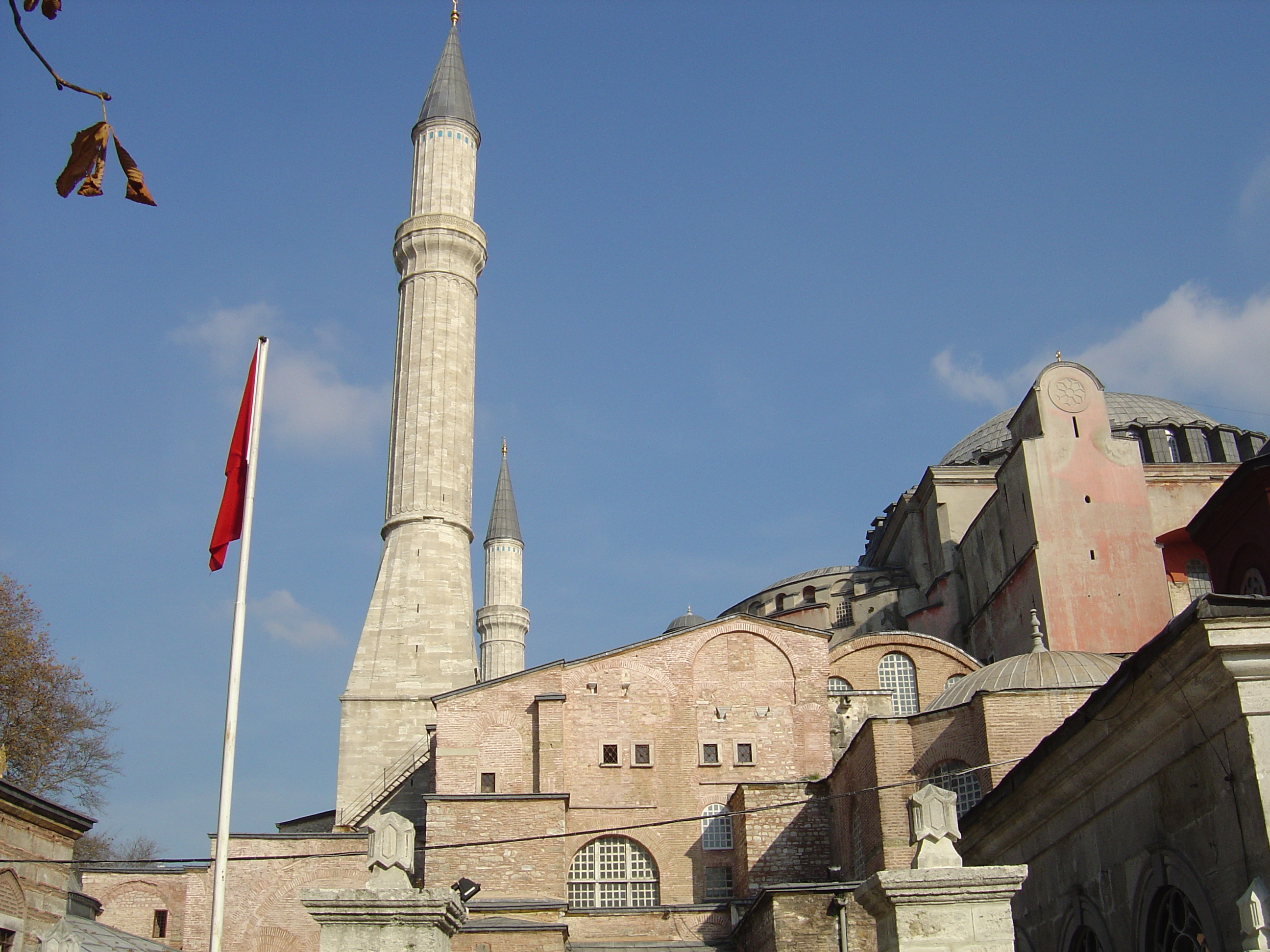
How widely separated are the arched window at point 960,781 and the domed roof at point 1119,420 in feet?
51.4

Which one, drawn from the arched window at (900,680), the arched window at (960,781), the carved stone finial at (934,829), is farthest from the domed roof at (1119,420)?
the carved stone finial at (934,829)

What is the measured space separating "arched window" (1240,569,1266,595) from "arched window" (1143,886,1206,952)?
8676 millimetres

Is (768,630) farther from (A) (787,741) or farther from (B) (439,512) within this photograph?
(B) (439,512)

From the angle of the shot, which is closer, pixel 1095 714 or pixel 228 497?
pixel 1095 714

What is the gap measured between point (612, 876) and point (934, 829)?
20.1m

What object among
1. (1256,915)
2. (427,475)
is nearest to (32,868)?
(1256,915)

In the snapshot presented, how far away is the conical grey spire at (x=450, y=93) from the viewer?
39656 millimetres

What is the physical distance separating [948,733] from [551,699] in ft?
30.1

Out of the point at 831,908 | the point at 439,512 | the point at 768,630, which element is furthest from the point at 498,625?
the point at 831,908

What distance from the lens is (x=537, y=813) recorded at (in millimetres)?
25812

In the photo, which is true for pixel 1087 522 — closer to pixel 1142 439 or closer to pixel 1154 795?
pixel 1142 439

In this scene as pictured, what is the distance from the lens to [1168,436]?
123 ft

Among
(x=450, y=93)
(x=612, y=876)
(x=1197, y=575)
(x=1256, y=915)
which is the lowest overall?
(x=1256, y=915)

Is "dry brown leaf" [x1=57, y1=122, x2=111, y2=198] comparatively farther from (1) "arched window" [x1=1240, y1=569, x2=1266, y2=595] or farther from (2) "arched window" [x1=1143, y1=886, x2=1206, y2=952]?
(1) "arched window" [x1=1240, y1=569, x2=1266, y2=595]
